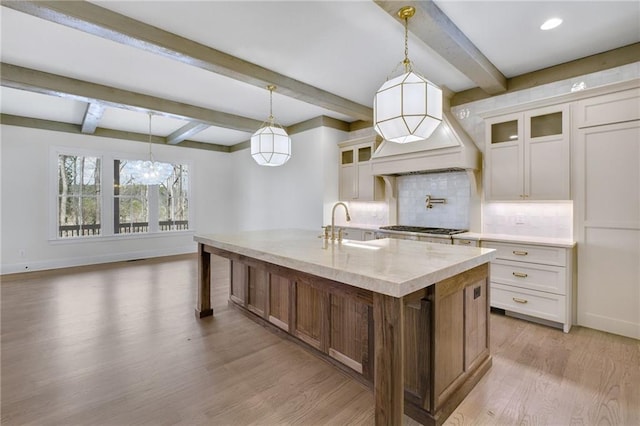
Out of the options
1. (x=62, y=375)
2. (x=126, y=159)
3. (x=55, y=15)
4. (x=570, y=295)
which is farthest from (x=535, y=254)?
(x=126, y=159)

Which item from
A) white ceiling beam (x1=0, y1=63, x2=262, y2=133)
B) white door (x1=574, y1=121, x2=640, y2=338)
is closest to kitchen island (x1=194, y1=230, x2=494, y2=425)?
white door (x1=574, y1=121, x2=640, y2=338)

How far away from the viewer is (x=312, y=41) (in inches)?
114

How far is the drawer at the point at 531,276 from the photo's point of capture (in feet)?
9.84

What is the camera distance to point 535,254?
3139 millimetres

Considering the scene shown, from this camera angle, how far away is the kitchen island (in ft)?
4.90

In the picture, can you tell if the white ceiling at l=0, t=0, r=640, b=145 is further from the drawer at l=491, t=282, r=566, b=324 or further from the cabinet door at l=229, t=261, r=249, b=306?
the drawer at l=491, t=282, r=566, b=324

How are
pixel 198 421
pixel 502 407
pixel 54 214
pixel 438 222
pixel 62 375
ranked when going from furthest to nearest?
1. pixel 54 214
2. pixel 438 222
3. pixel 62 375
4. pixel 502 407
5. pixel 198 421

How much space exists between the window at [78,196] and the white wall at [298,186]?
310 cm

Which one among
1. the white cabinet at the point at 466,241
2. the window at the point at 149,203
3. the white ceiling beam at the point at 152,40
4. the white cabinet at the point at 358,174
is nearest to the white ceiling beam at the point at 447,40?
the white ceiling beam at the point at 152,40

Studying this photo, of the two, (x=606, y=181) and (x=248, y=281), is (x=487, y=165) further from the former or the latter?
(x=248, y=281)

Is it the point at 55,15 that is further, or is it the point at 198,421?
the point at 55,15

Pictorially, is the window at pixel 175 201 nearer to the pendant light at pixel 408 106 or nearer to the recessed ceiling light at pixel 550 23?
the pendant light at pixel 408 106

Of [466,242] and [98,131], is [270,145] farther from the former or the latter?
[98,131]

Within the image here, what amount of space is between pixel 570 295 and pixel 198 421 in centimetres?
346
